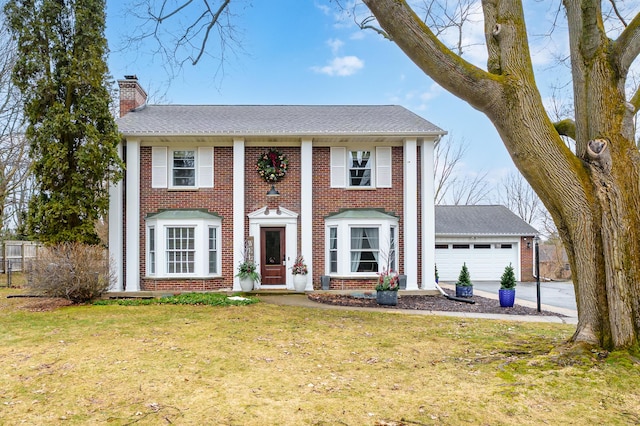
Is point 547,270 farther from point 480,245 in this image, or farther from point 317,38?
point 317,38


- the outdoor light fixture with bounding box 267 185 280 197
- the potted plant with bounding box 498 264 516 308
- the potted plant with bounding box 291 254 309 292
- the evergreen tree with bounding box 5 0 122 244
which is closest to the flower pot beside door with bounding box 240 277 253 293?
the potted plant with bounding box 291 254 309 292

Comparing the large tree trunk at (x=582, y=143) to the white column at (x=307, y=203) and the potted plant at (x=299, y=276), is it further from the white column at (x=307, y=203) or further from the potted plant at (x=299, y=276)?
the potted plant at (x=299, y=276)

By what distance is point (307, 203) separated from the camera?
545 inches

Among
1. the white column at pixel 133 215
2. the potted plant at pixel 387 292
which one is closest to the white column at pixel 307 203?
the potted plant at pixel 387 292

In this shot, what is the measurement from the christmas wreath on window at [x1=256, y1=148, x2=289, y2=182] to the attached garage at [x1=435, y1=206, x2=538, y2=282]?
9878 mm

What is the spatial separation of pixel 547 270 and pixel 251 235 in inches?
711

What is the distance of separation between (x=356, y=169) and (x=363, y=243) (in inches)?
98.5

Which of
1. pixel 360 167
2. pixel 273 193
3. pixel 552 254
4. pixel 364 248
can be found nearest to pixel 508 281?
pixel 364 248

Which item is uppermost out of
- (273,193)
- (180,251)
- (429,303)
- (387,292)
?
(273,193)

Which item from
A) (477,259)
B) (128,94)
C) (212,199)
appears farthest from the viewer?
(477,259)

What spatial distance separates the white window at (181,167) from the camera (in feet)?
45.8

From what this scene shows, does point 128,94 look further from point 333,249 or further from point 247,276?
point 333,249

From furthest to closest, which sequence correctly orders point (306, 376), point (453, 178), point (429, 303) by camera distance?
point (453, 178), point (429, 303), point (306, 376)

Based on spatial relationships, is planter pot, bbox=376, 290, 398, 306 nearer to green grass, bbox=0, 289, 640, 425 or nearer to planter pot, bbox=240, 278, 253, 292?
green grass, bbox=0, 289, 640, 425
